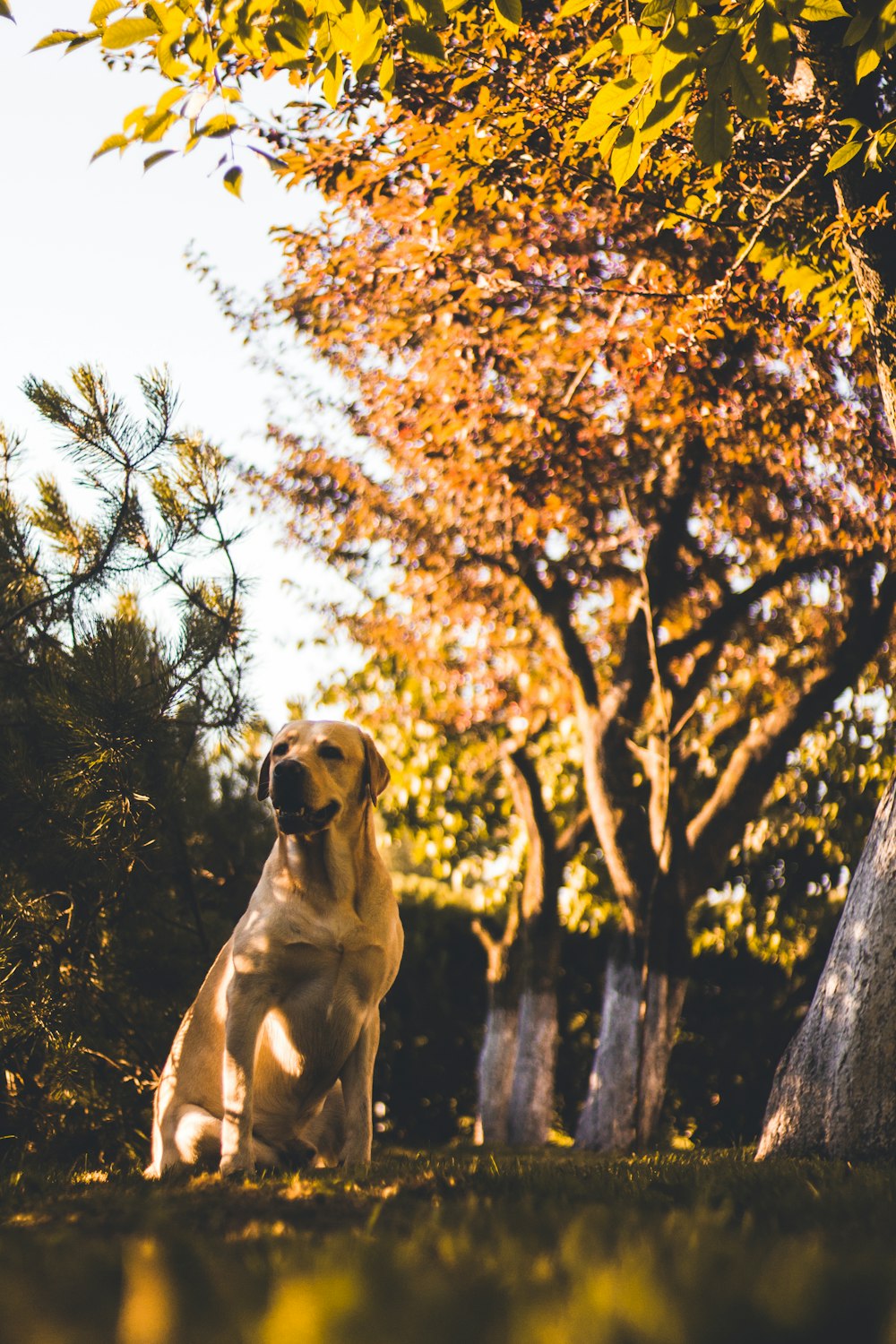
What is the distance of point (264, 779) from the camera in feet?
15.7

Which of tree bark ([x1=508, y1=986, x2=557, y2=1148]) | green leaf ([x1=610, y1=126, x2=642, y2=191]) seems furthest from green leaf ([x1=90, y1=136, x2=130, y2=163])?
tree bark ([x1=508, y1=986, x2=557, y2=1148])

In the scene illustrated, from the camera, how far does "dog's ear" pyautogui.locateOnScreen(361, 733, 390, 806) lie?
463 cm

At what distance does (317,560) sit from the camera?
11.2 meters

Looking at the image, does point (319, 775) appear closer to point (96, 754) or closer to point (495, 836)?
point (96, 754)

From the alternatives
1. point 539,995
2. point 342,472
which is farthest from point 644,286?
point 539,995

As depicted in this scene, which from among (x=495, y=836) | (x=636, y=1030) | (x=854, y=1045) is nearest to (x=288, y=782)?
(x=854, y=1045)

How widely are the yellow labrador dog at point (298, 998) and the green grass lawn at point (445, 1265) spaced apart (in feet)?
2.25

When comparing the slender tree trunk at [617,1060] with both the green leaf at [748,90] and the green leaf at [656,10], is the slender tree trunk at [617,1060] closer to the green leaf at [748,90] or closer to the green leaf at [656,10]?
the green leaf at [748,90]

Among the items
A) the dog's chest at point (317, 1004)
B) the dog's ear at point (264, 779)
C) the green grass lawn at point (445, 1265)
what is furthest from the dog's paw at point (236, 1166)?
the dog's ear at point (264, 779)


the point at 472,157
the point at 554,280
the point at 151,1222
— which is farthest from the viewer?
the point at 554,280

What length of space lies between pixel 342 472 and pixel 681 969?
5809 millimetres

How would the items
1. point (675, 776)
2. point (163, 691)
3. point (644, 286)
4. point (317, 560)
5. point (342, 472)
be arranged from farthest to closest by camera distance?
point (317, 560)
point (342, 472)
point (675, 776)
point (644, 286)
point (163, 691)

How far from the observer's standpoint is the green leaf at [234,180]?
16.8ft

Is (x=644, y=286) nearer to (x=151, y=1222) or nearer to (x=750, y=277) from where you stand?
(x=750, y=277)
